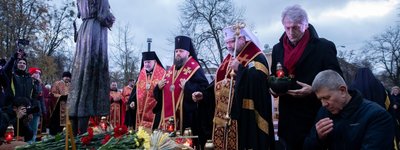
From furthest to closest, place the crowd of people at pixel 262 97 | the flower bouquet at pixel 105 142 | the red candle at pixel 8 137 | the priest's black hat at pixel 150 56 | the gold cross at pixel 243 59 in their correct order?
1. the priest's black hat at pixel 150 56
2. the red candle at pixel 8 137
3. the gold cross at pixel 243 59
4. the flower bouquet at pixel 105 142
5. the crowd of people at pixel 262 97

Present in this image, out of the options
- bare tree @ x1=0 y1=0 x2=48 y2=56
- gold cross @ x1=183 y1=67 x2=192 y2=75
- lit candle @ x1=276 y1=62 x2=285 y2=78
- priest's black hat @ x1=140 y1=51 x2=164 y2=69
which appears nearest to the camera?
lit candle @ x1=276 y1=62 x2=285 y2=78

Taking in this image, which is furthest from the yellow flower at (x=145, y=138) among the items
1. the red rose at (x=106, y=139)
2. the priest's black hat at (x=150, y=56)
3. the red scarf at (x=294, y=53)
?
the priest's black hat at (x=150, y=56)

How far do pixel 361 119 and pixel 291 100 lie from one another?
1175 millimetres

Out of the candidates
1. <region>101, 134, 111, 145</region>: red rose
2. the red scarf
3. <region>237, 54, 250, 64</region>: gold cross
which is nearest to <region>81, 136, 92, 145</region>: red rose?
<region>101, 134, 111, 145</region>: red rose

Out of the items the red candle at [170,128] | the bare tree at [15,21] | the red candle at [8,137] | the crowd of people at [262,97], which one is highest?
the bare tree at [15,21]

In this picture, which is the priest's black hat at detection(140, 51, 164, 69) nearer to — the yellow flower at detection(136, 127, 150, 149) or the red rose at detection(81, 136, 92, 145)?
the red rose at detection(81, 136, 92, 145)

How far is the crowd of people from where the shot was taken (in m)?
3.78

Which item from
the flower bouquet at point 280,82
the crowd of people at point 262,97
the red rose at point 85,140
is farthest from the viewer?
the flower bouquet at point 280,82

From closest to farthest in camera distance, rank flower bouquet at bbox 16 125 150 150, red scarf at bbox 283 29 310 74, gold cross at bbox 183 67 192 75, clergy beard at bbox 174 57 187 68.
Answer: flower bouquet at bbox 16 125 150 150 < red scarf at bbox 283 29 310 74 < gold cross at bbox 183 67 192 75 < clergy beard at bbox 174 57 187 68

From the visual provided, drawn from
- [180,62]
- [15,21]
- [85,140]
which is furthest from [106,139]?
[15,21]

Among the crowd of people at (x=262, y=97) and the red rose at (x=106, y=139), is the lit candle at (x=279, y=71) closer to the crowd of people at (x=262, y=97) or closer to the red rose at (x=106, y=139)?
the crowd of people at (x=262, y=97)

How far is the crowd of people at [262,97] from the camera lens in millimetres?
3779

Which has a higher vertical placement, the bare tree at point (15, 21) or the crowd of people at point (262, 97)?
the bare tree at point (15, 21)

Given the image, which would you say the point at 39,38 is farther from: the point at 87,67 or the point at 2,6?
the point at 87,67
